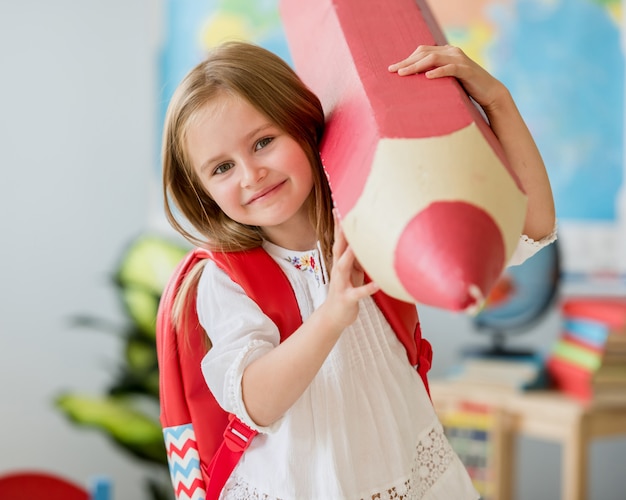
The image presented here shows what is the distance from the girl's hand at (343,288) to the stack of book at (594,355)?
1.34m

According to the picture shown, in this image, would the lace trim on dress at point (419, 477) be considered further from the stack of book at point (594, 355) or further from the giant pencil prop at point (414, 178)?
the stack of book at point (594, 355)

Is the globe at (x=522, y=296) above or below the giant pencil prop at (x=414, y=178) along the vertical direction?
below

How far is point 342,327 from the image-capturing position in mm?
727

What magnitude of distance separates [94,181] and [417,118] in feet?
6.04

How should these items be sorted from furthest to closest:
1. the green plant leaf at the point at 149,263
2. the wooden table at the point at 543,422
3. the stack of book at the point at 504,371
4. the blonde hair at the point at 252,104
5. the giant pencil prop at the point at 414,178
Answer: the green plant leaf at the point at 149,263, the stack of book at the point at 504,371, the wooden table at the point at 543,422, the blonde hair at the point at 252,104, the giant pencil prop at the point at 414,178

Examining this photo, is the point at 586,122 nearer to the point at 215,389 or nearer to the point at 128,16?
the point at 128,16

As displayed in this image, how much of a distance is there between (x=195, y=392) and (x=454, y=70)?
40 cm

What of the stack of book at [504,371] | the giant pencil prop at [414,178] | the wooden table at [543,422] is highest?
the giant pencil prop at [414,178]

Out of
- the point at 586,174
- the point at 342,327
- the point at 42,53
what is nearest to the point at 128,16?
the point at 42,53

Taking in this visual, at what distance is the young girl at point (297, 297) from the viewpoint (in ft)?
2.52

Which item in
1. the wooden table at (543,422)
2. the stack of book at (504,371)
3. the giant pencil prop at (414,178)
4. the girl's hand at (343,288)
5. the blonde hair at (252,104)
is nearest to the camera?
the giant pencil prop at (414,178)

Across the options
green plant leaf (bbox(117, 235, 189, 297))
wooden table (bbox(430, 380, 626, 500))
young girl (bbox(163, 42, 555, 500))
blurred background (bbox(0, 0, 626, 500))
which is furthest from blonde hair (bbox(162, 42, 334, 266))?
blurred background (bbox(0, 0, 626, 500))

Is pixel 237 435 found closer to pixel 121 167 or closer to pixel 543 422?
pixel 543 422

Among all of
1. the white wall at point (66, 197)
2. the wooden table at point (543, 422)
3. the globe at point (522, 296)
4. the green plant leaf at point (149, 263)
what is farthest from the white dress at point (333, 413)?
the white wall at point (66, 197)
